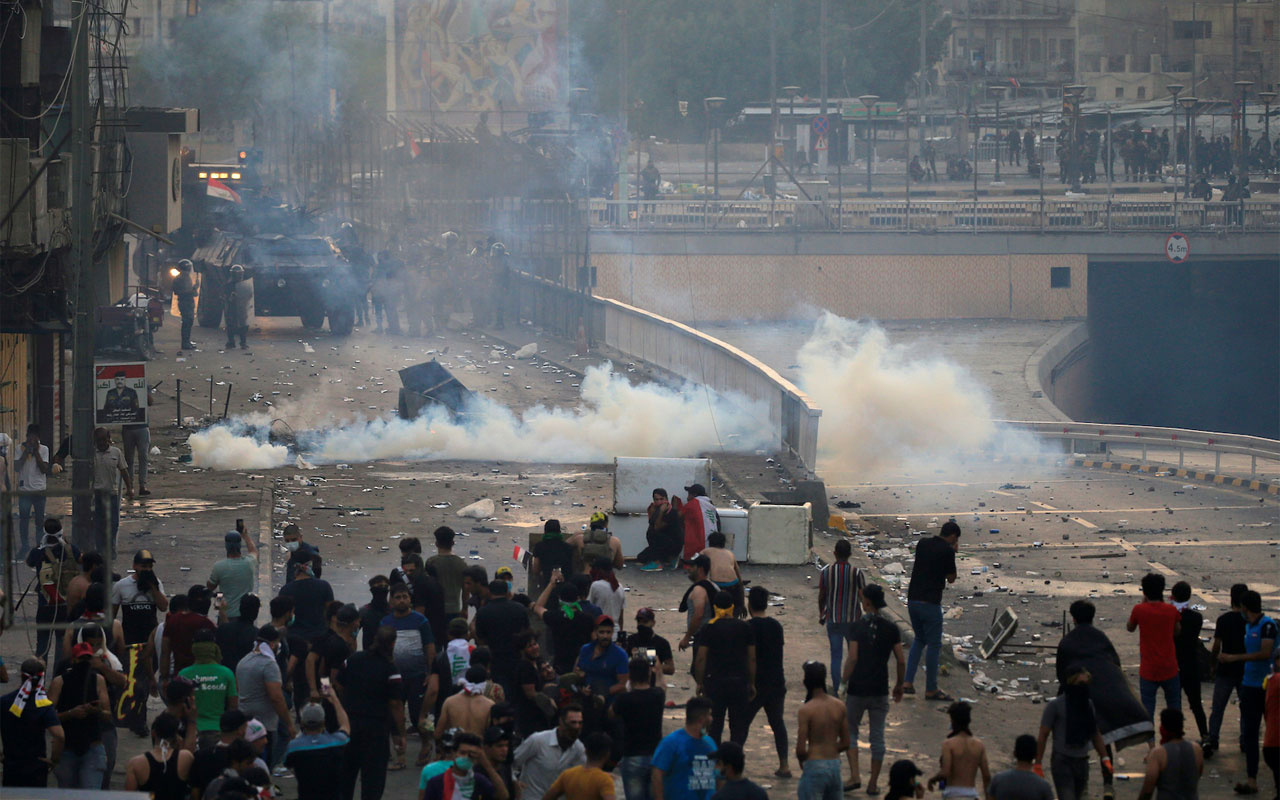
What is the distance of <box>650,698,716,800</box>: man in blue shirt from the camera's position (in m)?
8.21

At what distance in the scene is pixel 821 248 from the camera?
47250mm

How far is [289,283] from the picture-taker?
33.4 meters

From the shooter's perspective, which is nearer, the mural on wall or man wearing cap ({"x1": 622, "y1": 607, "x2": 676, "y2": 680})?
man wearing cap ({"x1": 622, "y1": 607, "x2": 676, "y2": 680})

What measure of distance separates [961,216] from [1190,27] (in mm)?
57377

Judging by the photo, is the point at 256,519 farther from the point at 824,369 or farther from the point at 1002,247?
the point at 1002,247

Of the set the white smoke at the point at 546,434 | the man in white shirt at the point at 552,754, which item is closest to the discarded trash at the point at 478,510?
the white smoke at the point at 546,434

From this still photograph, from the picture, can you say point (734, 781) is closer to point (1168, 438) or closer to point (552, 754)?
point (552, 754)

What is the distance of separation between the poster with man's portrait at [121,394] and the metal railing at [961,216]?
1219 inches

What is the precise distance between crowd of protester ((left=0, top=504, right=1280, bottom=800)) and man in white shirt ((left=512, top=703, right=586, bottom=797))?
0.01 metres

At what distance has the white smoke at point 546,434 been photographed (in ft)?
73.2

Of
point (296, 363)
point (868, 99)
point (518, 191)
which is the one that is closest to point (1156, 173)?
point (868, 99)

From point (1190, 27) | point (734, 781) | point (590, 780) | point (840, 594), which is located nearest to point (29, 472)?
point (840, 594)

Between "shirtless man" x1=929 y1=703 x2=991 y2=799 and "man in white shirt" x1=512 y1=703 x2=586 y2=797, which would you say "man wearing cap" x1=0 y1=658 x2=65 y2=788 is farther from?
"shirtless man" x1=929 y1=703 x2=991 y2=799

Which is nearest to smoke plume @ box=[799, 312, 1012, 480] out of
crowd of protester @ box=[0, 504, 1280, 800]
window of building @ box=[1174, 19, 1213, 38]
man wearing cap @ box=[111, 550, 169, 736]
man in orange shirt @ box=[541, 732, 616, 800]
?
crowd of protester @ box=[0, 504, 1280, 800]
